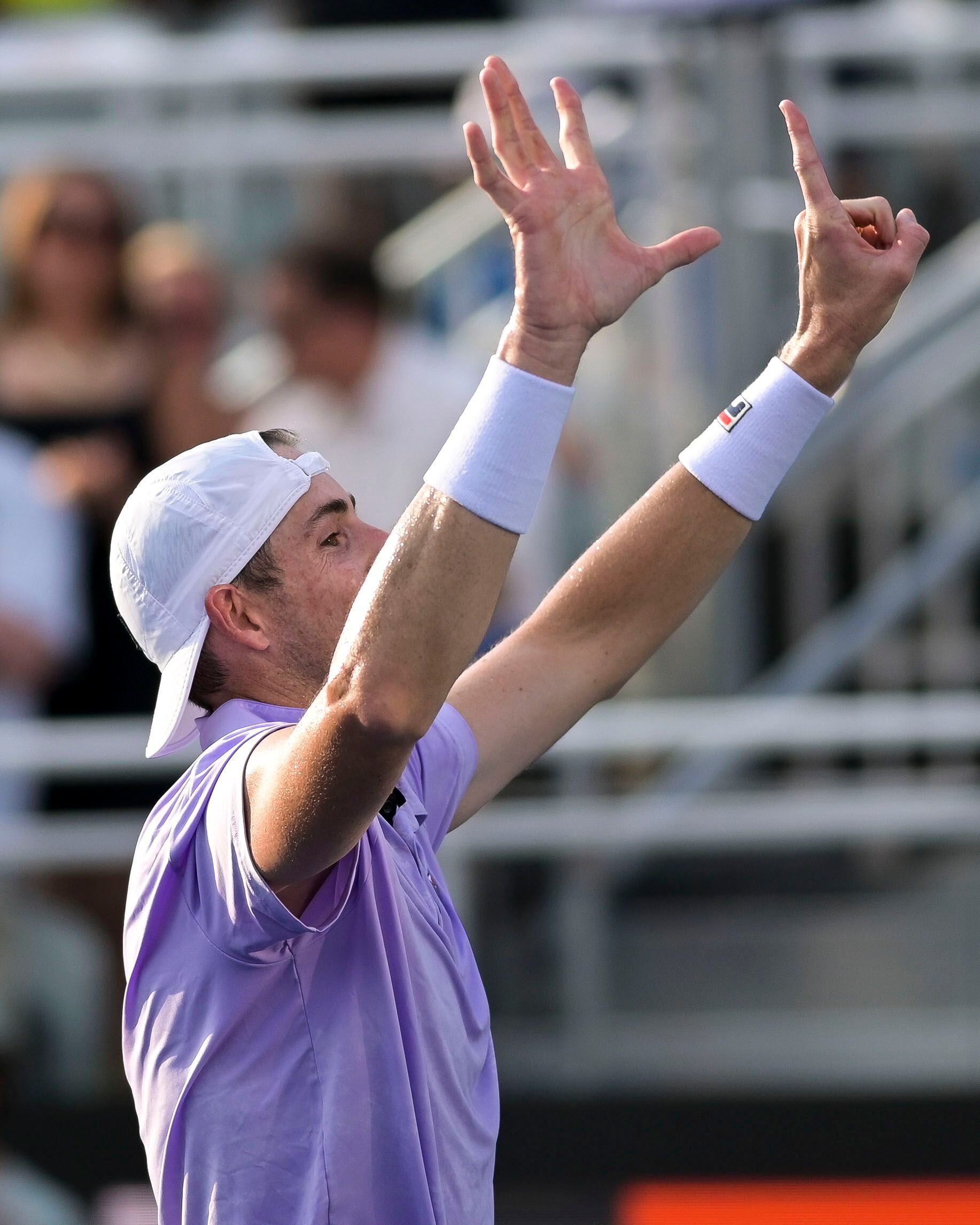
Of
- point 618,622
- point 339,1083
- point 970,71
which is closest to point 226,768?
point 339,1083

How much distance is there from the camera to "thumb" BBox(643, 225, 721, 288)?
6.27 ft

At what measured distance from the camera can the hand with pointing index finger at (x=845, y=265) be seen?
2168mm

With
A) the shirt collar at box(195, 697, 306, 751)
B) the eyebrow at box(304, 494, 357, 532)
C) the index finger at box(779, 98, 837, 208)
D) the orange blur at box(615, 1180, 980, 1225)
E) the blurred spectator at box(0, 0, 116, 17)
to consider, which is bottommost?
the orange blur at box(615, 1180, 980, 1225)

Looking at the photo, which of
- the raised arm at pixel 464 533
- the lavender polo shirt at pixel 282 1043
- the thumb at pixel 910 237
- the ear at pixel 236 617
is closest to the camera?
the raised arm at pixel 464 533

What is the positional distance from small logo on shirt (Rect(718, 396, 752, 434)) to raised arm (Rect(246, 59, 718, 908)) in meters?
0.48

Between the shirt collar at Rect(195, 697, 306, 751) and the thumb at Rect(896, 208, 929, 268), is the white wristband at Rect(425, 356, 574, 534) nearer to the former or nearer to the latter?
the shirt collar at Rect(195, 697, 306, 751)

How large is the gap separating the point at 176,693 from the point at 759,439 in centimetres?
82

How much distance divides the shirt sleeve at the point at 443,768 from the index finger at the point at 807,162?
0.82 m

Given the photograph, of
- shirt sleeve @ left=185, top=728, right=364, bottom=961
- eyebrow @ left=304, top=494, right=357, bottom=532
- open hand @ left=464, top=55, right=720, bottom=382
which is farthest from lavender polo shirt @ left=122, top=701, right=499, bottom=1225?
open hand @ left=464, top=55, right=720, bottom=382

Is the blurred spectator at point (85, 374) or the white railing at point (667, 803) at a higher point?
the blurred spectator at point (85, 374)

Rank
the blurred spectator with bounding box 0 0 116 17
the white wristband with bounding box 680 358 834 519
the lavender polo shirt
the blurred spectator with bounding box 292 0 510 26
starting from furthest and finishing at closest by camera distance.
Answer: the blurred spectator with bounding box 0 0 116 17
the blurred spectator with bounding box 292 0 510 26
the white wristband with bounding box 680 358 834 519
the lavender polo shirt

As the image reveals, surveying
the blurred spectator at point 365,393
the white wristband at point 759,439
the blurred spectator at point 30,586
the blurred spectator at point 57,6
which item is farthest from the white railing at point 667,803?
the blurred spectator at point 57,6

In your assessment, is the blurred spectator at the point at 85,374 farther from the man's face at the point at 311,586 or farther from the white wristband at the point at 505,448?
the white wristband at the point at 505,448

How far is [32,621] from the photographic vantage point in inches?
172
